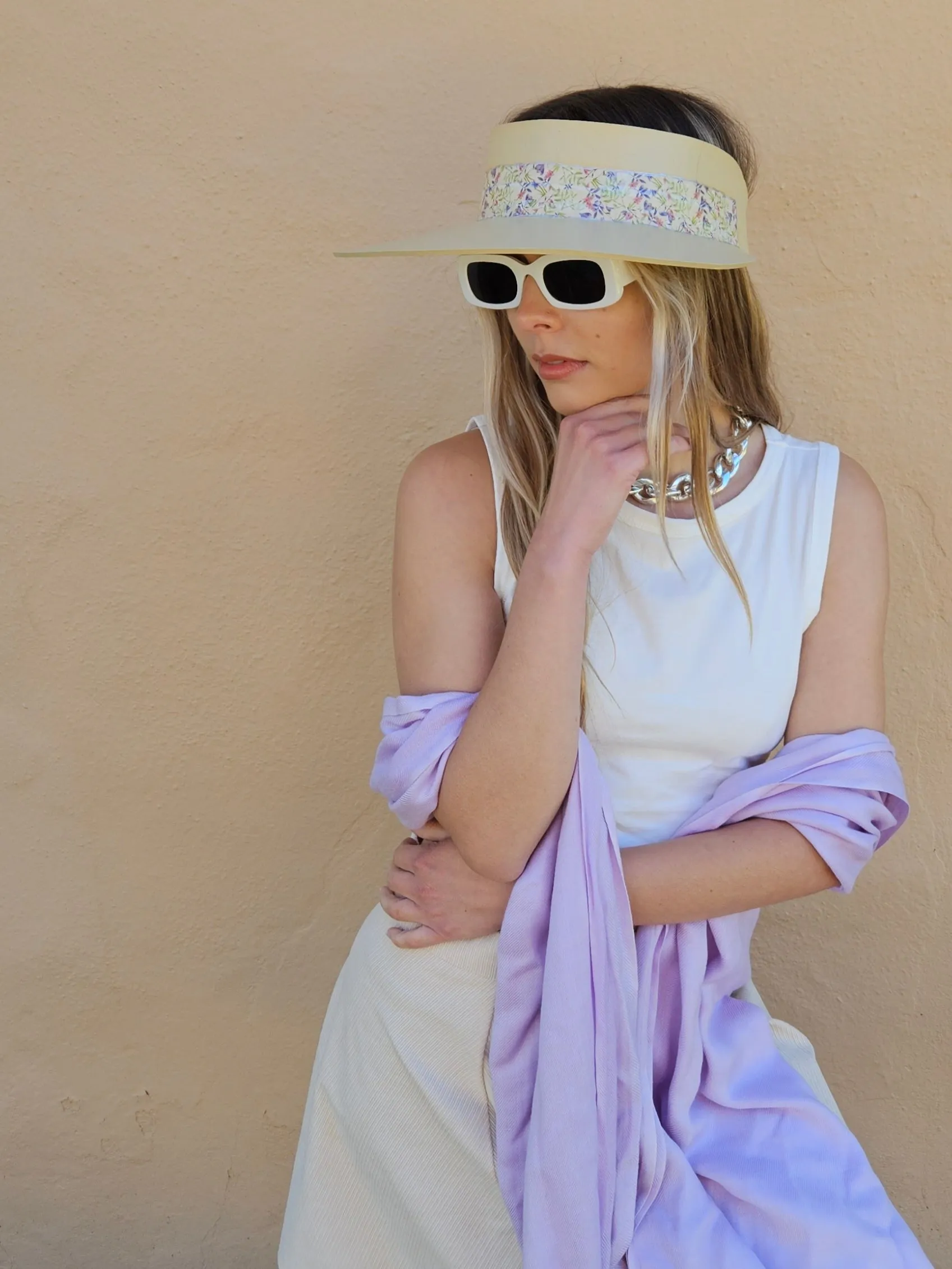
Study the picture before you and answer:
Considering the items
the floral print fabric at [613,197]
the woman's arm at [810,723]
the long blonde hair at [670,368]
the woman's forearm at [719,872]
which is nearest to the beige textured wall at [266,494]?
the long blonde hair at [670,368]

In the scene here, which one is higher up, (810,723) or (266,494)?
(266,494)

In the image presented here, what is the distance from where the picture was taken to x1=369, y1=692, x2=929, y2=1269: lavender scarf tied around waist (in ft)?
5.32

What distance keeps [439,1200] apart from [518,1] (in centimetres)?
197

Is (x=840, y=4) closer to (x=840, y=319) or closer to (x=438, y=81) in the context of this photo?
(x=840, y=319)

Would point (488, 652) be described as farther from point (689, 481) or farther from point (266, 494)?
point (266, 494)

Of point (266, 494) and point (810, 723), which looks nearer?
point (810, 723)

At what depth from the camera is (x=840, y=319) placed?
2363 mm

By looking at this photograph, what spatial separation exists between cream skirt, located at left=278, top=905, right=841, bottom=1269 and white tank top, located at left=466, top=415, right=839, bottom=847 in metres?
0.33

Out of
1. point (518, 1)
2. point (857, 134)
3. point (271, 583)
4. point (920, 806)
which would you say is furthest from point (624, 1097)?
point (518, 1)

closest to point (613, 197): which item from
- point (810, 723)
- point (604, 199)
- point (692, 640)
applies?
point (604, 199)

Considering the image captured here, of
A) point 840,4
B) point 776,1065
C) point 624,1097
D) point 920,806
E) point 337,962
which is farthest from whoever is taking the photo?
point 337,962

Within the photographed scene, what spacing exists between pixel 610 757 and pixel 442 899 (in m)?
0.31

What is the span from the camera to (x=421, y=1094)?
5.90ft

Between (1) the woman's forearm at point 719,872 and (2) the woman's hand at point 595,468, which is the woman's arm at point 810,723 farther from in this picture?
(2) the woman's hand at point 595,468
